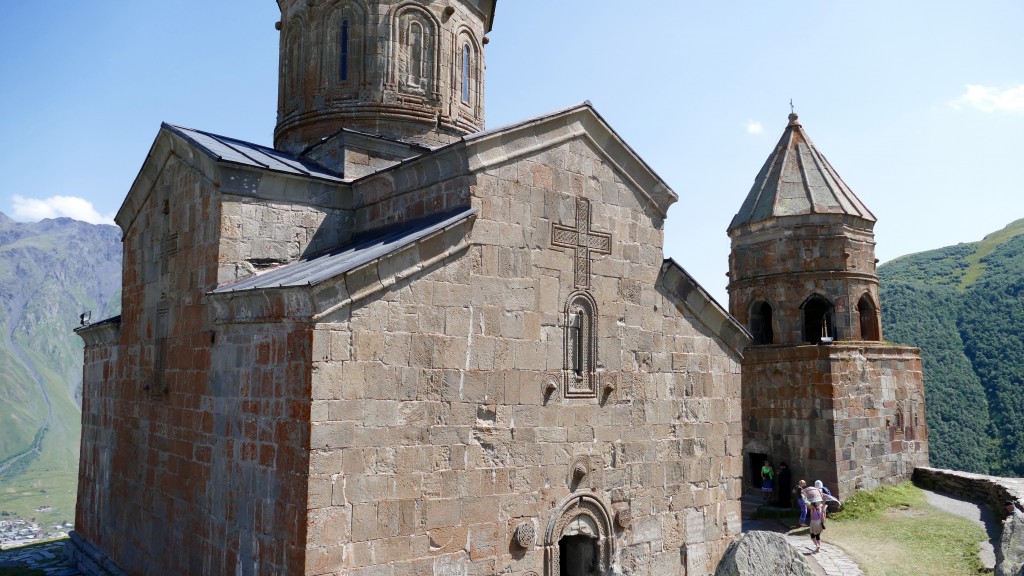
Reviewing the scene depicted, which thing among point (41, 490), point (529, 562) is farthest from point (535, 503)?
point (41, 490)

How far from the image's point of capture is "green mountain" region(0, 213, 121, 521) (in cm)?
5469

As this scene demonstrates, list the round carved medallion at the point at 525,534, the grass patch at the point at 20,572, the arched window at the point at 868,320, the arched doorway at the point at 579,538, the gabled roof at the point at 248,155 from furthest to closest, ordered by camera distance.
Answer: the arched window at the point at 868,320, the grass patch at the point at 20,572, the gabled roof at the point at 248,155, the arched doorway at the point at 579,538, the round carved medallion at the point at 525,534

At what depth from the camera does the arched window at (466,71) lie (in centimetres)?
1008

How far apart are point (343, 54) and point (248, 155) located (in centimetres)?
275

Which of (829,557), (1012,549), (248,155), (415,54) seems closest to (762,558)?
(1012,549)

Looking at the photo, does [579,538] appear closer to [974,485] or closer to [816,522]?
[816,522]

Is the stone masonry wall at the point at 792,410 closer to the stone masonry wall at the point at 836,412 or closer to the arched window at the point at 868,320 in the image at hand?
the stone masonry wall at the point at 836,412

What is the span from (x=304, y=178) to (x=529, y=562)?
4.33 meters

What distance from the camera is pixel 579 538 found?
23.0 feet

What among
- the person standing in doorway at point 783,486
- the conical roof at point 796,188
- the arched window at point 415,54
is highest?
the arched window at point 415,54

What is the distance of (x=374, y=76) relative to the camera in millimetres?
9383

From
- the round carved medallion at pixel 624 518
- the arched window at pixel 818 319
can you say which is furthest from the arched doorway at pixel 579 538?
the arched window at pixel 818 319

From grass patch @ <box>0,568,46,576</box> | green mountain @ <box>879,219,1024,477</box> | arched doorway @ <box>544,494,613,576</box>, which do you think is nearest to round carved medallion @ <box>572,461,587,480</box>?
arched doorway @ <box>544,494,613,576</box>

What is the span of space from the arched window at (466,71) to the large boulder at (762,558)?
6821 mm
